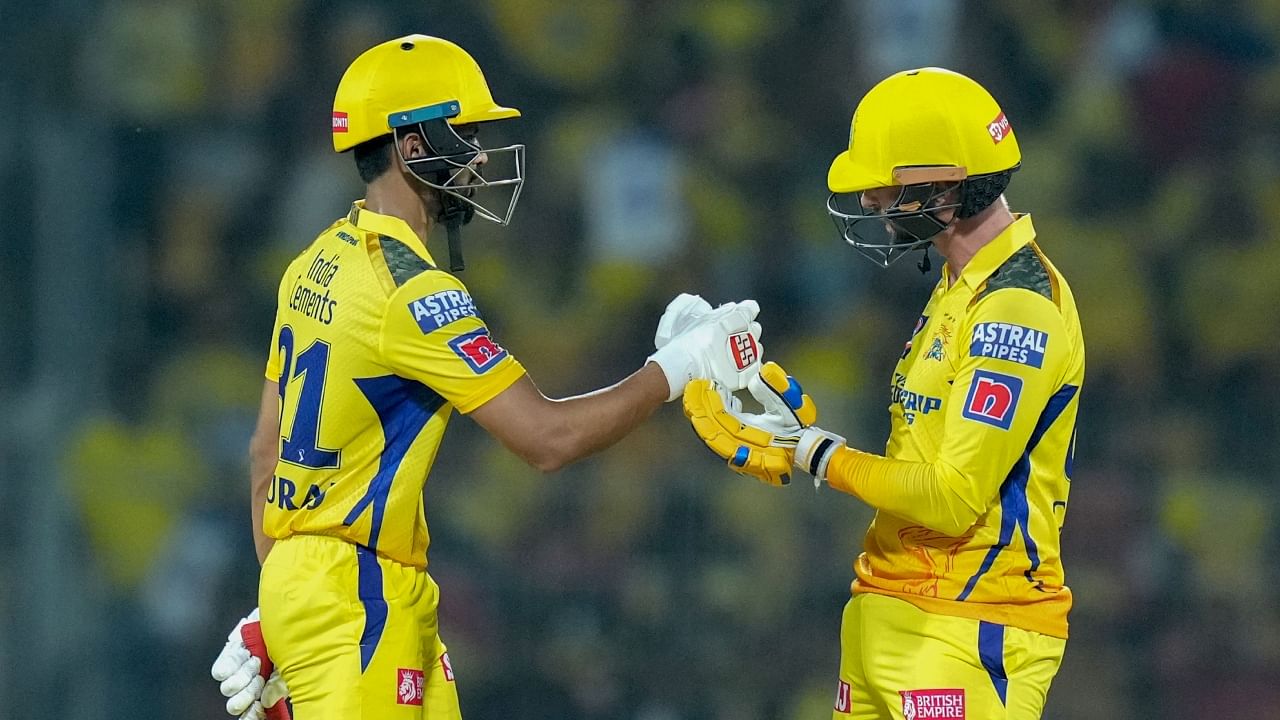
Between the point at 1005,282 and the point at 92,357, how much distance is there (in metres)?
3.32

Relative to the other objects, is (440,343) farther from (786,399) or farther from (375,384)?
(786,399)

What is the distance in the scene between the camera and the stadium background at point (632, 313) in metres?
4.72

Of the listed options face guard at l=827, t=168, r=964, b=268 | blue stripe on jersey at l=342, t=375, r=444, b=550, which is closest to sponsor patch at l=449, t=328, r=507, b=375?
blue stripe on jersey at l=342, t=375, r=444, b=550

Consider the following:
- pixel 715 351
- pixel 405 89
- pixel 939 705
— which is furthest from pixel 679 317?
pixel 939 705

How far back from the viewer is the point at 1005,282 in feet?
8.30

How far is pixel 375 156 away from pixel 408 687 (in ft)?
3.17

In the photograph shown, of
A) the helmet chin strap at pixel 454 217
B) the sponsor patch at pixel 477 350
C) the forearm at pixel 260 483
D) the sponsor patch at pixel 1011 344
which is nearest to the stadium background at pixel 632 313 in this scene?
the forearm at pixel 260 483

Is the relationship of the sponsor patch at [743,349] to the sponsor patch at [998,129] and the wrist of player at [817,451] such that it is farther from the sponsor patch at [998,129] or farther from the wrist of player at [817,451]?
the sponsor patch at [998,129]

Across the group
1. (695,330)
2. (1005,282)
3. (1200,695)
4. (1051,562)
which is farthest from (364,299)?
(1200,695)

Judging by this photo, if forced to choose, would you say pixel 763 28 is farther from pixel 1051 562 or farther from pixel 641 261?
pixel 1051 562

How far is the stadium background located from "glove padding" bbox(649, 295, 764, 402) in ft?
6.20

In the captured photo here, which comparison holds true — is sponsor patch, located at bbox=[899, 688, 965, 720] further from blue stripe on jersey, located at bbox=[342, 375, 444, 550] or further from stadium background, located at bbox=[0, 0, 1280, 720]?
stadium background, located at bbox=[0, 0, 1280, 720]

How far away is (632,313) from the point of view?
4.88m

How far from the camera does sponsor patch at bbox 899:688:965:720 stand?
2.54 metres
